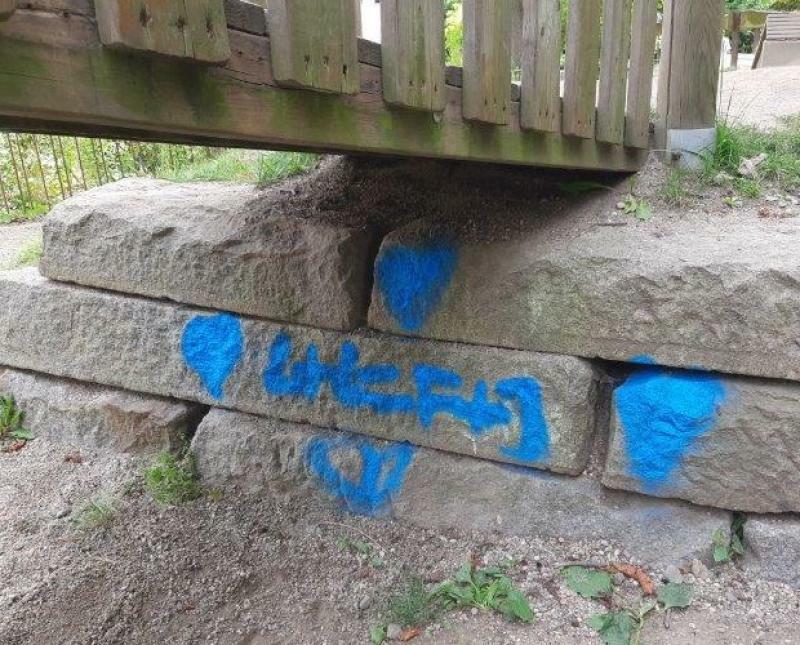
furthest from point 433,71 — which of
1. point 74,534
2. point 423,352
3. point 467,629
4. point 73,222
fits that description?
point 74,534

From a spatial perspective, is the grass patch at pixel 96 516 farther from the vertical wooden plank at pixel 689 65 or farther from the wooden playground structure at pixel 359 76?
the vertical wooden plank at pixel 689 65

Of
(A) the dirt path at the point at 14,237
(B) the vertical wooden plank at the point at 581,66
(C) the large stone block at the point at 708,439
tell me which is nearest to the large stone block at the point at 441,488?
(C) the large stone block at the point at 708,439

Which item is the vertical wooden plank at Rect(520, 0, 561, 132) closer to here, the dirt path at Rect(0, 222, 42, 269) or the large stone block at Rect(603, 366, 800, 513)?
the large stone block at Rect(603, 366, 800, 513)

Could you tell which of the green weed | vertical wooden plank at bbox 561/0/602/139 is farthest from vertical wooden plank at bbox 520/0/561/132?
the green weed

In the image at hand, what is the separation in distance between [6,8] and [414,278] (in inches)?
71.7

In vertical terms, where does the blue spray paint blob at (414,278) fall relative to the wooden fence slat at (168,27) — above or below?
below

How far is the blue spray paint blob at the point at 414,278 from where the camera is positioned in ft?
8.45

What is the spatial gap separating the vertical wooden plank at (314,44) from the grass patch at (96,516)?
239cm

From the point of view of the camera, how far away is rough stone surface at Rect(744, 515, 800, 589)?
7.56 feet

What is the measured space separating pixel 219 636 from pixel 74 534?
980mm

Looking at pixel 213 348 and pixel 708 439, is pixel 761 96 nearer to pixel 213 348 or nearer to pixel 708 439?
pixel 708 439

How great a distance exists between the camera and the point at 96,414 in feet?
11.3

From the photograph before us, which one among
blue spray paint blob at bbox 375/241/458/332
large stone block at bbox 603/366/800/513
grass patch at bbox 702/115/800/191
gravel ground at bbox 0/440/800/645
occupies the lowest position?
gravel ground at bbox 0/440/800/645

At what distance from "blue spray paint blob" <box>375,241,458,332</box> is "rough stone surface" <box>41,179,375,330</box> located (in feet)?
0.51
